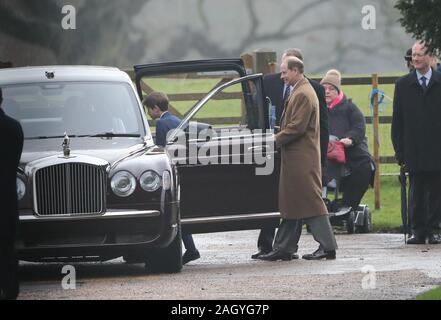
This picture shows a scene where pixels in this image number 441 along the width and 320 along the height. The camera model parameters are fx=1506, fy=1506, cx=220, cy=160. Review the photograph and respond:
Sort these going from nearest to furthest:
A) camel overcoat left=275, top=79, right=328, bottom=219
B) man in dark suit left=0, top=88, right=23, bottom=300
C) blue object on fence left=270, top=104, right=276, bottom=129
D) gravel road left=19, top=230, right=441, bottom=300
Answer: man in dark suit left=0, top=88, right=23, bottom=300 → gravel road left=19, top=230, right=441, bottom=300 → camel overcoat left=275, top=79, right=328, bottom=219 → blue object on fence left=270, top=104, right=276, bottom=129

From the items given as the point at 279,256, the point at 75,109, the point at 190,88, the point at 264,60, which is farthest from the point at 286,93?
the point at 190,88

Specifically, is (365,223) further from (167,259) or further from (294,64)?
(167,259)

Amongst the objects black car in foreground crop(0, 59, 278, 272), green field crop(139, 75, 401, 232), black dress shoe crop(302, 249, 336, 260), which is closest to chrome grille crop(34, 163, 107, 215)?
black car in foreground crop(0, 59, 278, 272)

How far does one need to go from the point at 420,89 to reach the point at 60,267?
13.0 ft

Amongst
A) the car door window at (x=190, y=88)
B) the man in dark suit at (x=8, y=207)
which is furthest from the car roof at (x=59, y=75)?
the car door window at (x=190, y=88)

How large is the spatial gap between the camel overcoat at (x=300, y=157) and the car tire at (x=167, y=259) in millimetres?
1197

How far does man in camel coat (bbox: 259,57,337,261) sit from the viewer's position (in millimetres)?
13055

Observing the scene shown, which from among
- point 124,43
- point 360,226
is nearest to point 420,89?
point 360,226

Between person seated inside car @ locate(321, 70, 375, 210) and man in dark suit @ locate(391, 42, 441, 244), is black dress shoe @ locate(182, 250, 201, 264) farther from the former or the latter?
person seated inside car @ locate(321, 70, 375, 210)

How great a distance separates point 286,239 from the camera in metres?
13.3

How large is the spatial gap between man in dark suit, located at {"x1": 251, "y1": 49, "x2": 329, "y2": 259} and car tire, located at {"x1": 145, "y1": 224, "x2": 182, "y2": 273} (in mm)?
1406

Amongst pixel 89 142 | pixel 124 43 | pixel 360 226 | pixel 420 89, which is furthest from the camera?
pixel 124 43
